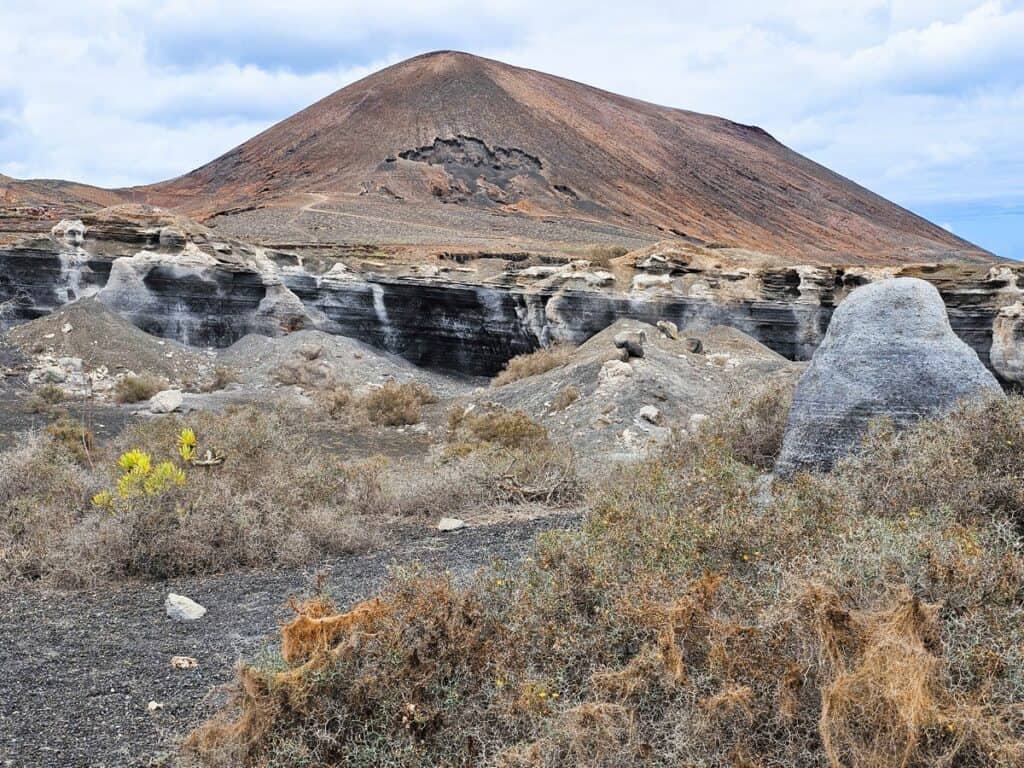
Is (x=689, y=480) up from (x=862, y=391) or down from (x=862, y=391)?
down

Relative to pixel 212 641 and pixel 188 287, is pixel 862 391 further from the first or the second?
pixel 188 287

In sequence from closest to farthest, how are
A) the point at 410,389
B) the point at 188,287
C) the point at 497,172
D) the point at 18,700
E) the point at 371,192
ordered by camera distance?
the point at 18,700, the point at 410,389, the point at 188,287, the point at 371,192, the point at 497,172

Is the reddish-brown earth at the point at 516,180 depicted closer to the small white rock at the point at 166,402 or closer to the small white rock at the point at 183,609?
the small white rock at the point at 166,402

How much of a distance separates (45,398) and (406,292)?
855 centimetres

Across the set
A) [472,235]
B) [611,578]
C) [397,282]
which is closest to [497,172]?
[472,235]

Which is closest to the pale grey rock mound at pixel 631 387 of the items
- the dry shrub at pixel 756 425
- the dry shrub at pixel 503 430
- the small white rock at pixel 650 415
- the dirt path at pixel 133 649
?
the small white rock at pixel 650 415

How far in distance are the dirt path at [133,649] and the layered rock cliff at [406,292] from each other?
14.0 meters

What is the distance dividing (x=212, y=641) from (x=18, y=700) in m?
0.97

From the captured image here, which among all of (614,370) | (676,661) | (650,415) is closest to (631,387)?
(614,370)

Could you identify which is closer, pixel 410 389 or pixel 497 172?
pixel 410 389

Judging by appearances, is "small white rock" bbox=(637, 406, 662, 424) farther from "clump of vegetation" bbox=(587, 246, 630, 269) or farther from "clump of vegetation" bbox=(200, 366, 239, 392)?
"clump of vegetation" bbox=(200, 366, 239, 392)

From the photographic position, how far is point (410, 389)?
17.3m

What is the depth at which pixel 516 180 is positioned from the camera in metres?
44.7

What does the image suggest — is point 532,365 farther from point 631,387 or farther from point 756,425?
point 756,425
